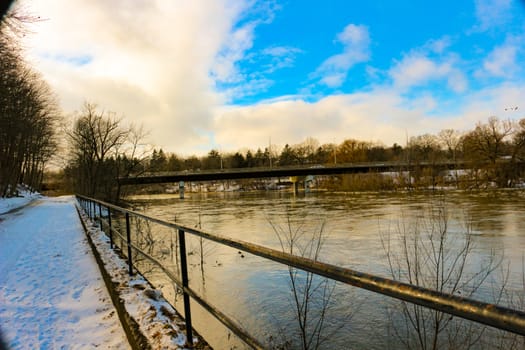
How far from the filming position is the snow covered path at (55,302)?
3342mm

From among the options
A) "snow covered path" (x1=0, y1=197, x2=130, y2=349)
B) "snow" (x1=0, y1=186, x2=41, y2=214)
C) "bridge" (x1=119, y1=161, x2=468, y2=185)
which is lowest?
"snow covered path" (x1=0, y1=197, x2=130, y2=349)

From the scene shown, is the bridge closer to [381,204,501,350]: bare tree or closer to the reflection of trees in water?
[381,204,501,350]: bare tree

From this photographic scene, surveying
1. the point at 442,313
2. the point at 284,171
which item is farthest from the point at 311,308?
the point at 284,171

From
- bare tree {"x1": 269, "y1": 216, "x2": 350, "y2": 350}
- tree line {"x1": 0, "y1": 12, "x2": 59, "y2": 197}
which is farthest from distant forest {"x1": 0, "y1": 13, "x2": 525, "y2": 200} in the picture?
bare tree {"x1": 269, "y1": 216, "x2": 350, "y2": 350}

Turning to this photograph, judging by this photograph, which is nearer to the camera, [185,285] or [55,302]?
[185,285]

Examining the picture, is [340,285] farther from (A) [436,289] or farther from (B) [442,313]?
(A) [436,289]

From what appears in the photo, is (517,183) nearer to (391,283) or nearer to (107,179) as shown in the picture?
(107,179)

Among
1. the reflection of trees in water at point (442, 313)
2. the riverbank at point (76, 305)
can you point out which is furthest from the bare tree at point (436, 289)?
Result: the riverbank at point (76, 305)

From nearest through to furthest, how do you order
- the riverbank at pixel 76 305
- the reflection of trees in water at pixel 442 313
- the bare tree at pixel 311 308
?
the riverbank at pixel 76 305 < the bare tree at pixel 311 308 < the reflection of trees in water at pixel 442 313

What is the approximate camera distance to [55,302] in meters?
4.34

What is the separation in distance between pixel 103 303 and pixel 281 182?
10627cm

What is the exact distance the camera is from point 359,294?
6.88 metres

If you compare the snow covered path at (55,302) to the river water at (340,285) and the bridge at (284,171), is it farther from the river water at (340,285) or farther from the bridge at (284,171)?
the bridge at (284,171)

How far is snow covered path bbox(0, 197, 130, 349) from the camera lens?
334 cm
